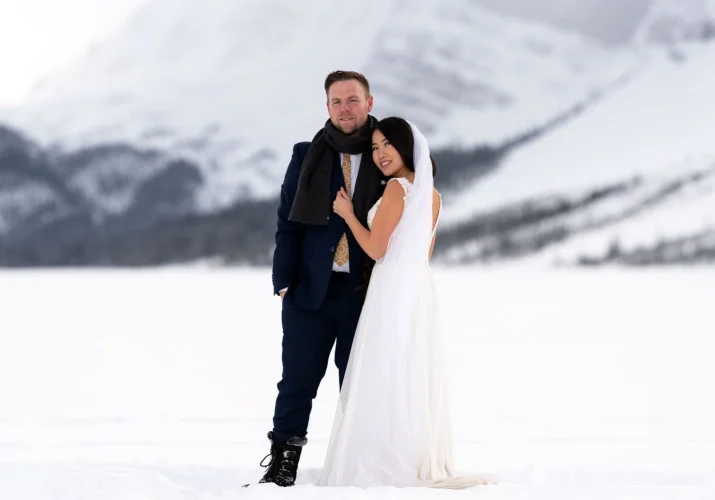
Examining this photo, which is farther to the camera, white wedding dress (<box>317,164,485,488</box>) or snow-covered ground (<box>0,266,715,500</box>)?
snow-covered ground (<box>0,266,715,500</box>)

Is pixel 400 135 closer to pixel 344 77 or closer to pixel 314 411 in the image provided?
pixel 344 77

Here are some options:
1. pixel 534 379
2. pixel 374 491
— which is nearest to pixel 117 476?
pixel 374 491

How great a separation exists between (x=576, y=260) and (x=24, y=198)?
135133 millimetres

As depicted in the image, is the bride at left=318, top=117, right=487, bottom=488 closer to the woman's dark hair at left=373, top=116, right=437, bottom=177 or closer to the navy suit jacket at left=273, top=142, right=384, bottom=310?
the woman's dark hair at left=373, top=116, right=437, bottom=177

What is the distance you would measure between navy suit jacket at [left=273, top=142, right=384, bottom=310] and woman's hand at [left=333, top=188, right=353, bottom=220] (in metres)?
0.07

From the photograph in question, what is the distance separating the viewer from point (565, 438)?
27.5 ft

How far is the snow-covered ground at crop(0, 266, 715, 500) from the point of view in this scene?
A: 566 cm

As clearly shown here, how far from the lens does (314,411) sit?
394 inches

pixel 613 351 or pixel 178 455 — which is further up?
pixel 613 351

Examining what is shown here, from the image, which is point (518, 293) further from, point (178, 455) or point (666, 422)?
point (178, 455)

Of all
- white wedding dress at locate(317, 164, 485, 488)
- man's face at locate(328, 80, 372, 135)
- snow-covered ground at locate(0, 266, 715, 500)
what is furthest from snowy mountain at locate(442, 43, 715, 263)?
man's face at locate(328, 80, 372, 135)

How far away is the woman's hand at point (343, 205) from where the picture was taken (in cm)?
567

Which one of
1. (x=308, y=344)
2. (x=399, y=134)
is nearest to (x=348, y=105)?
(x=399, y=134)

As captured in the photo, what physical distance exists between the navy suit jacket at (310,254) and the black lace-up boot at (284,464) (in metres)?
0.96
